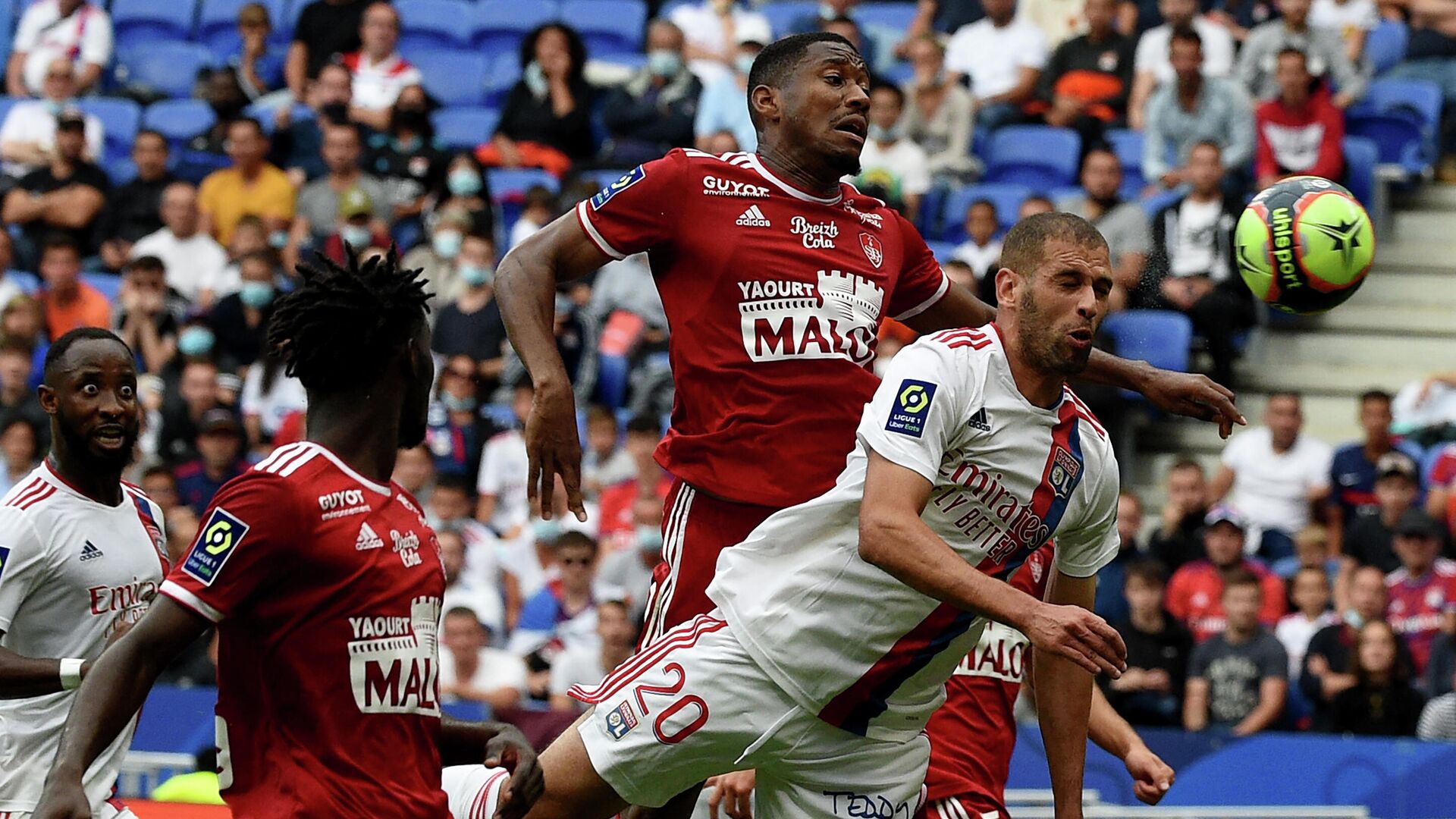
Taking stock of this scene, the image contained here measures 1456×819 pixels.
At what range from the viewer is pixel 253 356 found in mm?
15656

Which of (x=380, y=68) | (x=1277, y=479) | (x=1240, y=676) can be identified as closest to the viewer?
(x=1240, y=676)

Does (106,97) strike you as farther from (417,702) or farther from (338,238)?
(417,702)

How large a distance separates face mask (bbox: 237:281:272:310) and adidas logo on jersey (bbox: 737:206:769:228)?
9.81 m

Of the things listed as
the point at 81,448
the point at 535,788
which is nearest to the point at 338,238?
the point at 81,448

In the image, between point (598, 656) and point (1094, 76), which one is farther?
point (1094, 76)

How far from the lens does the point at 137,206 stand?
680 inches

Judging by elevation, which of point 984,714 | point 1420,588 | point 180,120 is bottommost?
point 1420,588

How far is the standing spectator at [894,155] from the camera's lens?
15.3 metres

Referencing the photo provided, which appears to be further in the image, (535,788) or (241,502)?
(535,788)

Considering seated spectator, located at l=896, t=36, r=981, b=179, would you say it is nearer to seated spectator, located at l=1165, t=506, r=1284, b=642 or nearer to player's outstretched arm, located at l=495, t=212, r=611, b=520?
seated spectator, located at l=1165, t=506, r=1284, b=642

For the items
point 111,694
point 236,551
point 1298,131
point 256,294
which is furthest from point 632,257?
point 111,694

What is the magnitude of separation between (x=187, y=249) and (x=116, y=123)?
3.08 m

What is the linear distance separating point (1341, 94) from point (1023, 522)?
1016 cm

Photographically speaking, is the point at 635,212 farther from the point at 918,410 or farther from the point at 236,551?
the point at 236,551
